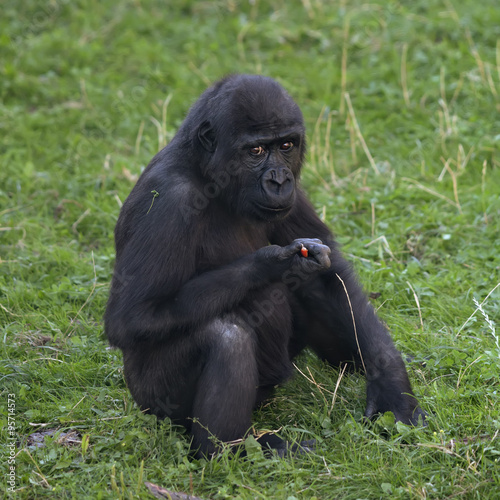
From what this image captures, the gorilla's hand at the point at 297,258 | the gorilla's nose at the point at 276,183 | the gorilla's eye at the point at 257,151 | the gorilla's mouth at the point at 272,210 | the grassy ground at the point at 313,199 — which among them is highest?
the gorilla's eye at the point at 257,151

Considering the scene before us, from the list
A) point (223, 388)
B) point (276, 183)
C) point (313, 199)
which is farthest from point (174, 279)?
point (313, 199)

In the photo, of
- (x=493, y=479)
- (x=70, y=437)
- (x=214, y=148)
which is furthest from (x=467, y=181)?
(x=70, y=437)

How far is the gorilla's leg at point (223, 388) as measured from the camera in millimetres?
4160

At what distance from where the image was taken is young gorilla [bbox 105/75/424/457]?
4250 mm

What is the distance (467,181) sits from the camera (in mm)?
7168

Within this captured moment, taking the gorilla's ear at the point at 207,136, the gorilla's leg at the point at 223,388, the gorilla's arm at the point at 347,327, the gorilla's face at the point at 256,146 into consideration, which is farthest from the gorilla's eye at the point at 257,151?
the gorilla's leg at the point at 223,388

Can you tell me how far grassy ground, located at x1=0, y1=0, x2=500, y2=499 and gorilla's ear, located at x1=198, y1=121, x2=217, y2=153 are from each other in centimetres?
160

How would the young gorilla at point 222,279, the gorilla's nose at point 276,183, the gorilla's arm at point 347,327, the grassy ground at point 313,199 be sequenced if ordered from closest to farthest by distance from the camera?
1. the grassy ground at point 313,199
2. the young gorilla at point 222,279
3. the gorilla's nose at point 276,183
4. the gorilla's arm at point 347,327

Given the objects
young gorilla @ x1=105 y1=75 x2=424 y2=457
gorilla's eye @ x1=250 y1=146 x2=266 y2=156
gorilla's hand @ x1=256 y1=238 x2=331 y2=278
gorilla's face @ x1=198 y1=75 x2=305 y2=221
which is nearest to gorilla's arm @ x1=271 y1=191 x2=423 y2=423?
young gorilla @ x1=105 y1=75 x2=424 y2=457

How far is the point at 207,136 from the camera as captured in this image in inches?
181

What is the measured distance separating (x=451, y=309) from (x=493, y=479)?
1.91 metres

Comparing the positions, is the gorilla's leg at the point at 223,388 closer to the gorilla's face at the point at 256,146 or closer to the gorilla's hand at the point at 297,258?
the gorilla's hand at the point at 297,258

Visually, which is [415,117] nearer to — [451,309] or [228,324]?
[451,309]

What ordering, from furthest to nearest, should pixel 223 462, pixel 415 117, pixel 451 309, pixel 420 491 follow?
pixel 415 117
pixel 451 309
pixel 223 462
pixel 420 491
